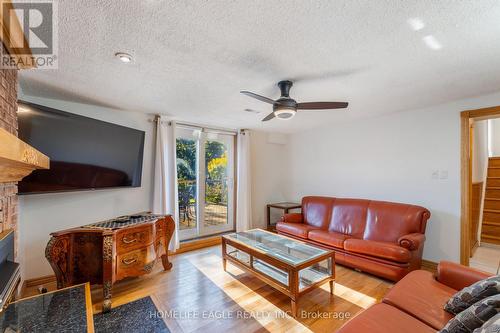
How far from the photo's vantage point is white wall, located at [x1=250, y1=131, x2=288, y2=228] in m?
4.71

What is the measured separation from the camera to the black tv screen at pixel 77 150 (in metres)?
2.03

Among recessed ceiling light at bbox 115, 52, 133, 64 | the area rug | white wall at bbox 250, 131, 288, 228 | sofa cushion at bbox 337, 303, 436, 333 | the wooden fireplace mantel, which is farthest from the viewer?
white wall at bbox 250, 131, 288, 228

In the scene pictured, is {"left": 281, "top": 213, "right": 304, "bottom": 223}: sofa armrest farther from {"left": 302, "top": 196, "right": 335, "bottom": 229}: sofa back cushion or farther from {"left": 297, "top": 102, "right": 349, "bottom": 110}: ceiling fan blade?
{"left": 297, "top": 102, "right": 349, "bottom": 110}: ceiling fan blade

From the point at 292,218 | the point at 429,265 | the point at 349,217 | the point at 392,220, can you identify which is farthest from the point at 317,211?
the point at 429,265

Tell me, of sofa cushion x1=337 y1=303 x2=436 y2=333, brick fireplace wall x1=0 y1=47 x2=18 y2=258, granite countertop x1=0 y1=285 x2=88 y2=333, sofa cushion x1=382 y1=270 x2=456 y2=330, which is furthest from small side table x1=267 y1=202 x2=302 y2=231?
brick fireplace wall x1=0 y1=47 x2=18 y2=258

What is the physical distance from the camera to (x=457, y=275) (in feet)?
5.50

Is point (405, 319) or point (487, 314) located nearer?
point (487, 314)

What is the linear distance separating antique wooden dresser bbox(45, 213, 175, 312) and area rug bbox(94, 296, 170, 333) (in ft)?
0.37

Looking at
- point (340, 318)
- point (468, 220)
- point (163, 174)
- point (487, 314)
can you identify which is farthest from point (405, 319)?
point (163, 174)

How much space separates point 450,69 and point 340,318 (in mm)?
2452

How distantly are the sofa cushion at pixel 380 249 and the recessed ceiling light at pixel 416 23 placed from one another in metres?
2.22

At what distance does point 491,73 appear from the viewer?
2094mm

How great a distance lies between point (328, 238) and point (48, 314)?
2.97 metres

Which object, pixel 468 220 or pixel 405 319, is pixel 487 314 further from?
pixel 468 220
